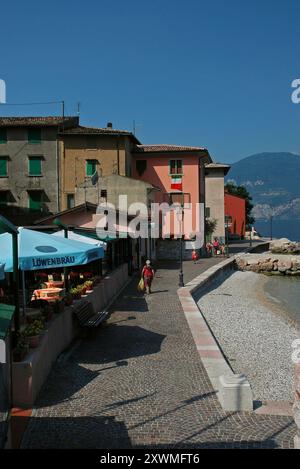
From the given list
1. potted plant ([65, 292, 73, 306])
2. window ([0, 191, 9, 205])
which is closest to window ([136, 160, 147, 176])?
window ([0, 191, 9, 205])

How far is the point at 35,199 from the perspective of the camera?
129ft

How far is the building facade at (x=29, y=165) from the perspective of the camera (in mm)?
39250

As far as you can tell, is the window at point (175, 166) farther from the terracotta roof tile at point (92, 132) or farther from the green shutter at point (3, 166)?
the green shutter at point (3, 166)

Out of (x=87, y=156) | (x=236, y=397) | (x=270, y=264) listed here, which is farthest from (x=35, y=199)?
(x=236, y=397)

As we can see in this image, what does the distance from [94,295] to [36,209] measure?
2478 cm

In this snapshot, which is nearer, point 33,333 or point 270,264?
point 33,333

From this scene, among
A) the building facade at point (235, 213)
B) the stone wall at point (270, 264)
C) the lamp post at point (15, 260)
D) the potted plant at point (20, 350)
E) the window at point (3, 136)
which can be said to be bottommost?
the stone wall at point (270, 264)

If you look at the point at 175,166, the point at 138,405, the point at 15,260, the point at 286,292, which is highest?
the point at 175,166

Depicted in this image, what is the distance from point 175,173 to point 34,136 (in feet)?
42.8

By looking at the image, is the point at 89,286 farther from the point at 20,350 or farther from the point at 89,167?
the point at 89,167

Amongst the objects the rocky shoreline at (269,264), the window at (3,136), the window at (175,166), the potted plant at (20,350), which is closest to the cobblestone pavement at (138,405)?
the potted plant at (20,350)

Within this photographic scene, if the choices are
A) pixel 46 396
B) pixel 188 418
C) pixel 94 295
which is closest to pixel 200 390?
pixel 188 418

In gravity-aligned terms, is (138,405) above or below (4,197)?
below

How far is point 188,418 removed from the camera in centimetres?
788
